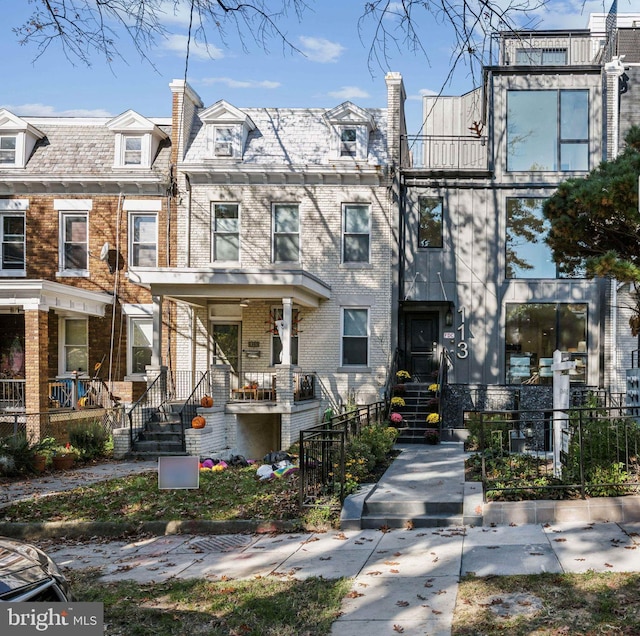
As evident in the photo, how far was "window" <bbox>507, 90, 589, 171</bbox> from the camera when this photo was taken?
21484 millimetres

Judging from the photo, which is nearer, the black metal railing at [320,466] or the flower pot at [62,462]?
the black metal railing at [320,466]

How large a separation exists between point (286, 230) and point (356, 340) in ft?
12.6

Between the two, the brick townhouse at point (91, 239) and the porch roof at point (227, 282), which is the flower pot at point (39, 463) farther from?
the brick townhouse at point (91, 239)

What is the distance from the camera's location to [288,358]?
18.8 m

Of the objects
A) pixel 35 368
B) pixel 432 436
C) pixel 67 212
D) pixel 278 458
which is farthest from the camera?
pixel 67 212

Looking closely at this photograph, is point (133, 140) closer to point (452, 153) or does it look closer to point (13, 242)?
point (13, 242)

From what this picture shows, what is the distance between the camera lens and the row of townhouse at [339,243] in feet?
70.4

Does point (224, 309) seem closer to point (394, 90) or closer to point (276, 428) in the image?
point (276, 428)

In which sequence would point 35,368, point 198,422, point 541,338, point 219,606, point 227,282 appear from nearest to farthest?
point 219,606, point 198,422, point 35,368, point 227,282, point 541,338

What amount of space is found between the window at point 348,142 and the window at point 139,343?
7.62 m

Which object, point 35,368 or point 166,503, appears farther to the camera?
point 35,368

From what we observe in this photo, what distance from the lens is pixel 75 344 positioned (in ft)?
73.4

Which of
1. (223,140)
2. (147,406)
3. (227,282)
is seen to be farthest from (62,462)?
(223,140)

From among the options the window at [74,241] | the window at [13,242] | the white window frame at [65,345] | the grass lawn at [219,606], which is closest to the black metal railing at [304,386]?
the white window frame at [65,345]
